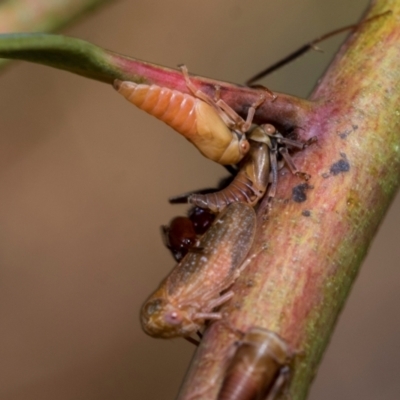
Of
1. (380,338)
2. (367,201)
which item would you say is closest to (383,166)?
(367,201)

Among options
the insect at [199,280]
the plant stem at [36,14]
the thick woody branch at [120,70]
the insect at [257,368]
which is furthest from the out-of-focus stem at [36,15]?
the insect at [257,368]

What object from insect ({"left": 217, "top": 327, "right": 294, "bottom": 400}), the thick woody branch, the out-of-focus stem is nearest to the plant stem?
the out-of-focus stem

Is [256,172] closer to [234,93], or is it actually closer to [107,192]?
[234,93]

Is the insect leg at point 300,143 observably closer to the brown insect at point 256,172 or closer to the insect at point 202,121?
the brown insect at point 256,172

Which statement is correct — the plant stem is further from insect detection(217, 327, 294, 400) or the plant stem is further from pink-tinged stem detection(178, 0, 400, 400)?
insect detection(217, 327, 294, 400)

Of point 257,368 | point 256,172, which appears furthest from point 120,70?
point 257,368
